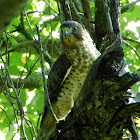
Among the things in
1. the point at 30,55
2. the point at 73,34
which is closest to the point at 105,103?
the point at 73,34

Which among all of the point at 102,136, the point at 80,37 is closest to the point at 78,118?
the point at 102,136

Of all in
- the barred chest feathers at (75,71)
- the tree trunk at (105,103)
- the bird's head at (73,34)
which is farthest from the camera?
the bird's head at (73,34)

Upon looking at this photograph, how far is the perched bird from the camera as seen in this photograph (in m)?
3.48

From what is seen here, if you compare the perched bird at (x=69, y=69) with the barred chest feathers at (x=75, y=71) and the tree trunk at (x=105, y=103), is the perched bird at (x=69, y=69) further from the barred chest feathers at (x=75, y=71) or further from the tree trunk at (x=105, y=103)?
the tree trunk at (x=105, y=103)

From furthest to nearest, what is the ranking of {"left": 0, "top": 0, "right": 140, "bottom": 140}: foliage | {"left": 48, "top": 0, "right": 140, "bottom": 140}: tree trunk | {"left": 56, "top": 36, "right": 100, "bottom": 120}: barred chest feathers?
1. {"left": 0, "top": 0, "right": 140, "bottom": 140}: foliage
2. {"left": 56, "top": 36, "right": 100, "bottom": 120}: barred chest feathers
3. {"left": 48, "top": 0, "right": 140, "bottom": 140}: tree trunk

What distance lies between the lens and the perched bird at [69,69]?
3.48m

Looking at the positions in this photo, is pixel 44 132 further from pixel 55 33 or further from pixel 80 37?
pixel 55 33

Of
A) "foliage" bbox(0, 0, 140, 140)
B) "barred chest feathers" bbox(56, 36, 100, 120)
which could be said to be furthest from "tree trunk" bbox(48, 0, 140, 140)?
"foliage" bbox(0, 0, 140, 140)

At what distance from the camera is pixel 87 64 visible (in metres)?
3.47

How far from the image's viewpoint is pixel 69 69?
3.53 m

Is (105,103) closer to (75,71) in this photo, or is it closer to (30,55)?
(75,71)

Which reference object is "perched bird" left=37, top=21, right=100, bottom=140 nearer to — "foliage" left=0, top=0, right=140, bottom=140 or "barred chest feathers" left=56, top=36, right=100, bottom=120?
"barred chest feathers" left=56, top=36, right=100, bottom=120

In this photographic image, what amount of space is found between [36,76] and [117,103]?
3751 mm

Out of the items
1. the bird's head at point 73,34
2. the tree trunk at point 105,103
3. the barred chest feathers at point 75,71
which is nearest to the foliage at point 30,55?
the bird's head at point 73,34
